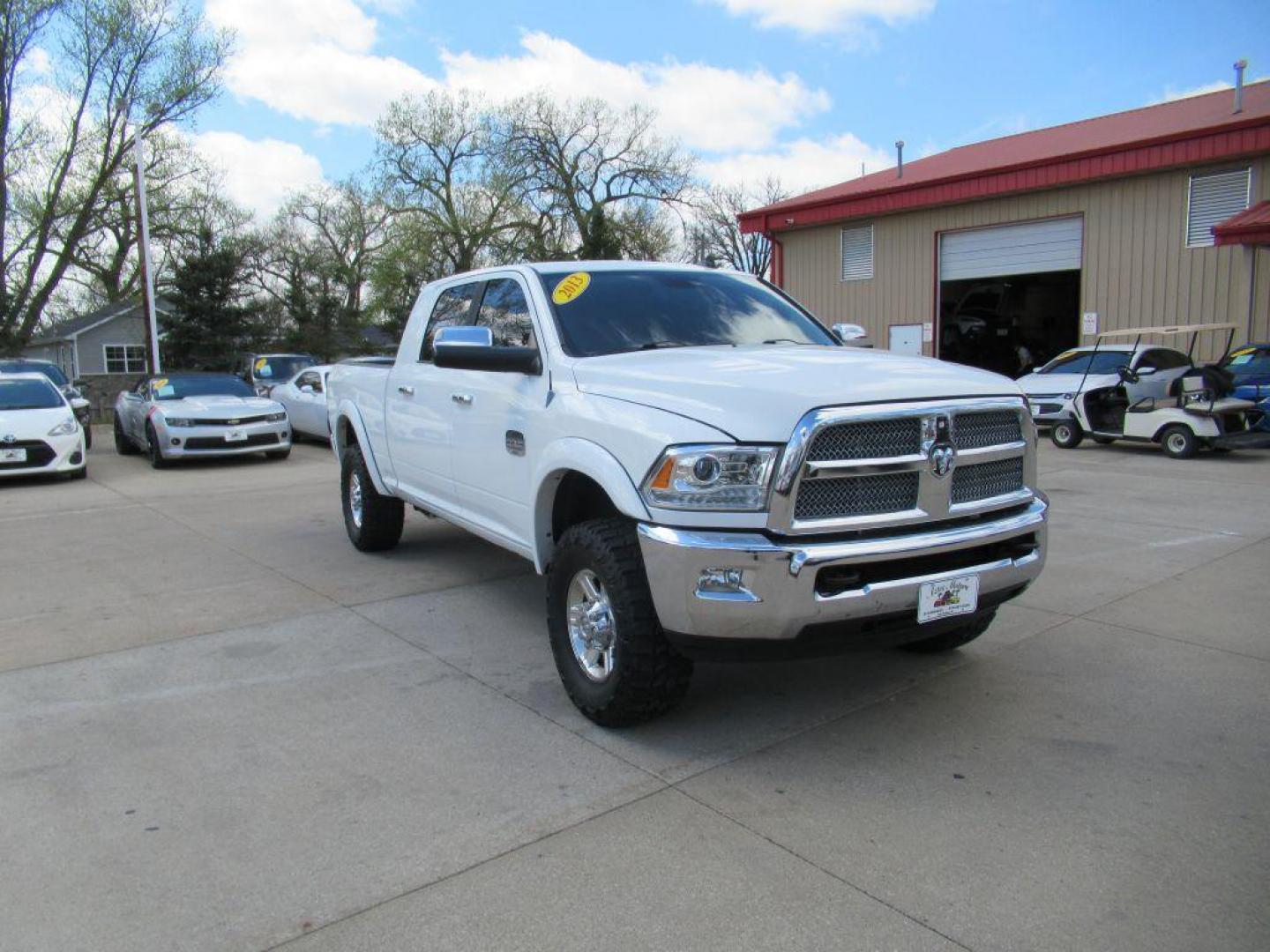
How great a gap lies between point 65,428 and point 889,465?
38.2 feet

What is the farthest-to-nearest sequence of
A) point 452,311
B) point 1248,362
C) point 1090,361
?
point 1090,361, point 1248,362, point 452,311

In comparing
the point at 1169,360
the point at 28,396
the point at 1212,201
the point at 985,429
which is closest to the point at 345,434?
the point at 985,429

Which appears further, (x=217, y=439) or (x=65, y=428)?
(x=217, y=439)

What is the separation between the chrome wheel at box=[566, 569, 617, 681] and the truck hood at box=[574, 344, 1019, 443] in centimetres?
78

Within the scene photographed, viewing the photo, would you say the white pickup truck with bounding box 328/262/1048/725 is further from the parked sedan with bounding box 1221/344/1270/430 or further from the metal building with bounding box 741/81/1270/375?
the metal building with bounding box 741/81/1270/375

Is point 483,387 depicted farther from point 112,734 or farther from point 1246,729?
point 1246,729

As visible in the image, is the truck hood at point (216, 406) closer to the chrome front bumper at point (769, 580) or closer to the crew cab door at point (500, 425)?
the crew cab door at point (500, 425)

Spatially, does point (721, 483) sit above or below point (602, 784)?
above

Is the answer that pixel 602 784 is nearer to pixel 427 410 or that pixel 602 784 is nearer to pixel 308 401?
pixel 427 410

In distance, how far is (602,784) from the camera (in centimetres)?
345

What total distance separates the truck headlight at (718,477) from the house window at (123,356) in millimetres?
52727

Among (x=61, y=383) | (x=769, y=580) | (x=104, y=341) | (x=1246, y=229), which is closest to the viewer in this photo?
(x=769, y=580)

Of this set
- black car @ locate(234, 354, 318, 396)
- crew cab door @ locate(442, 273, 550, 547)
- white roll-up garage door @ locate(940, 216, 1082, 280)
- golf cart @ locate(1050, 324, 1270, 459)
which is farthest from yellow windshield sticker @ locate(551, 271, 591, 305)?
black car @ locate(234, 354, 318, 396)

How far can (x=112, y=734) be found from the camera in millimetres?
3932
